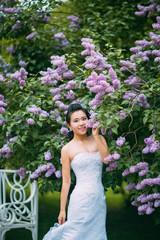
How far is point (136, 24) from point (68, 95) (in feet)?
8.60

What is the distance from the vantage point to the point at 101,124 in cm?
286

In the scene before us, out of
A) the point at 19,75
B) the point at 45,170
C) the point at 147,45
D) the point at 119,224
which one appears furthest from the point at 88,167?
the point at 119,224

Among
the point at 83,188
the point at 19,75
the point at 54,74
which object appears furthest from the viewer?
the point at 19,75

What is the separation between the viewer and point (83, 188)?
3.02 metres

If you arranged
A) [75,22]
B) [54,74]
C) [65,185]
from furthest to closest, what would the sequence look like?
[75,22] < [54,74] < [65,185]

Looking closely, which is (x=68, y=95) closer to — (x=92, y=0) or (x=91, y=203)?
(x=91, y=203)

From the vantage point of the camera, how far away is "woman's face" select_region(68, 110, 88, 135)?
3.11 meters

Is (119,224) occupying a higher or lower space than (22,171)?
lower

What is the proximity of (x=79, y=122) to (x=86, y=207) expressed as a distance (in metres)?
0.75

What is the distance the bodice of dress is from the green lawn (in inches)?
120

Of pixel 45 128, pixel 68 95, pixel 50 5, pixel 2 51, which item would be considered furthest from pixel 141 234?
pixel 2 51

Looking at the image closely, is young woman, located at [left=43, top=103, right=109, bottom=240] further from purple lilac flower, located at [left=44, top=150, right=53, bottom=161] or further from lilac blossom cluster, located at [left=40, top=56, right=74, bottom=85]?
lilac blossom cluster, located at [left=40, top=56, right=74, bottom=85]

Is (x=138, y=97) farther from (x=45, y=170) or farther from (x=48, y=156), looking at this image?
(x=45, y=170)

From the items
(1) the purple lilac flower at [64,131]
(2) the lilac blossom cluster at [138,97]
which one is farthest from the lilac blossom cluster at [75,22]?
(2) the lilac blossom cluster at [138,97]
